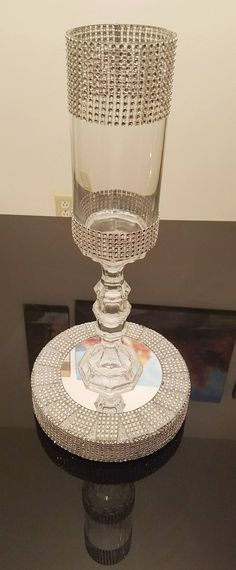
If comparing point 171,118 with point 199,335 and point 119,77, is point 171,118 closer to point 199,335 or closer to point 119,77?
point 199,335

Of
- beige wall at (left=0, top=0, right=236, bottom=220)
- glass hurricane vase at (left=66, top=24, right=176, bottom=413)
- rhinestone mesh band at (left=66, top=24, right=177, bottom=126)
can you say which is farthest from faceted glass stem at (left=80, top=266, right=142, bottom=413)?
beige wall at (left=0, top=0, right=236, bottom=220)

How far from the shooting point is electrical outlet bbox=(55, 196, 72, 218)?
1.65 meters

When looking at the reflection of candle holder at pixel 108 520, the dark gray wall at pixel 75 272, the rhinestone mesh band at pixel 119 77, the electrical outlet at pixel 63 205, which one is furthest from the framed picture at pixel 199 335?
the electrical outlet at pixel 63 205

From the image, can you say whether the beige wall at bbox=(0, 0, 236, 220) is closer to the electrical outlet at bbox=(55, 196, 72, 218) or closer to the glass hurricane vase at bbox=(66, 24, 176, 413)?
the electrical outlet at bbox=(55, 196, 72, 218)

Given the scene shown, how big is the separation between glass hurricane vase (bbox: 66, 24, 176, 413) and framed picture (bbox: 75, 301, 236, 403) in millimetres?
100

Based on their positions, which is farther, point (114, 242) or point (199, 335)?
point (199, 335)

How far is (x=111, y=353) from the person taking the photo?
81 centimetres

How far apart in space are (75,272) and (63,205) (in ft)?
2.20

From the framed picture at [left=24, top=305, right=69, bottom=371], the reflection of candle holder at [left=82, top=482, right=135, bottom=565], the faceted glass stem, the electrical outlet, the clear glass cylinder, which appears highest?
the clear glass cylinder

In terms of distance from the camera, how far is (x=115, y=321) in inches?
29.4

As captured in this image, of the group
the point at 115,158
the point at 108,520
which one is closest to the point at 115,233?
the point at 115,158

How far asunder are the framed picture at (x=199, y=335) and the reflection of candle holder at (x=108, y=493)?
0.10 metres

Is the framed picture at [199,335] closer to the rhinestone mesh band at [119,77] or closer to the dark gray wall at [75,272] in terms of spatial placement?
the dark gray wall at [75,272]

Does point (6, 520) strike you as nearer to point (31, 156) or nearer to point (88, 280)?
point (88, 280)
